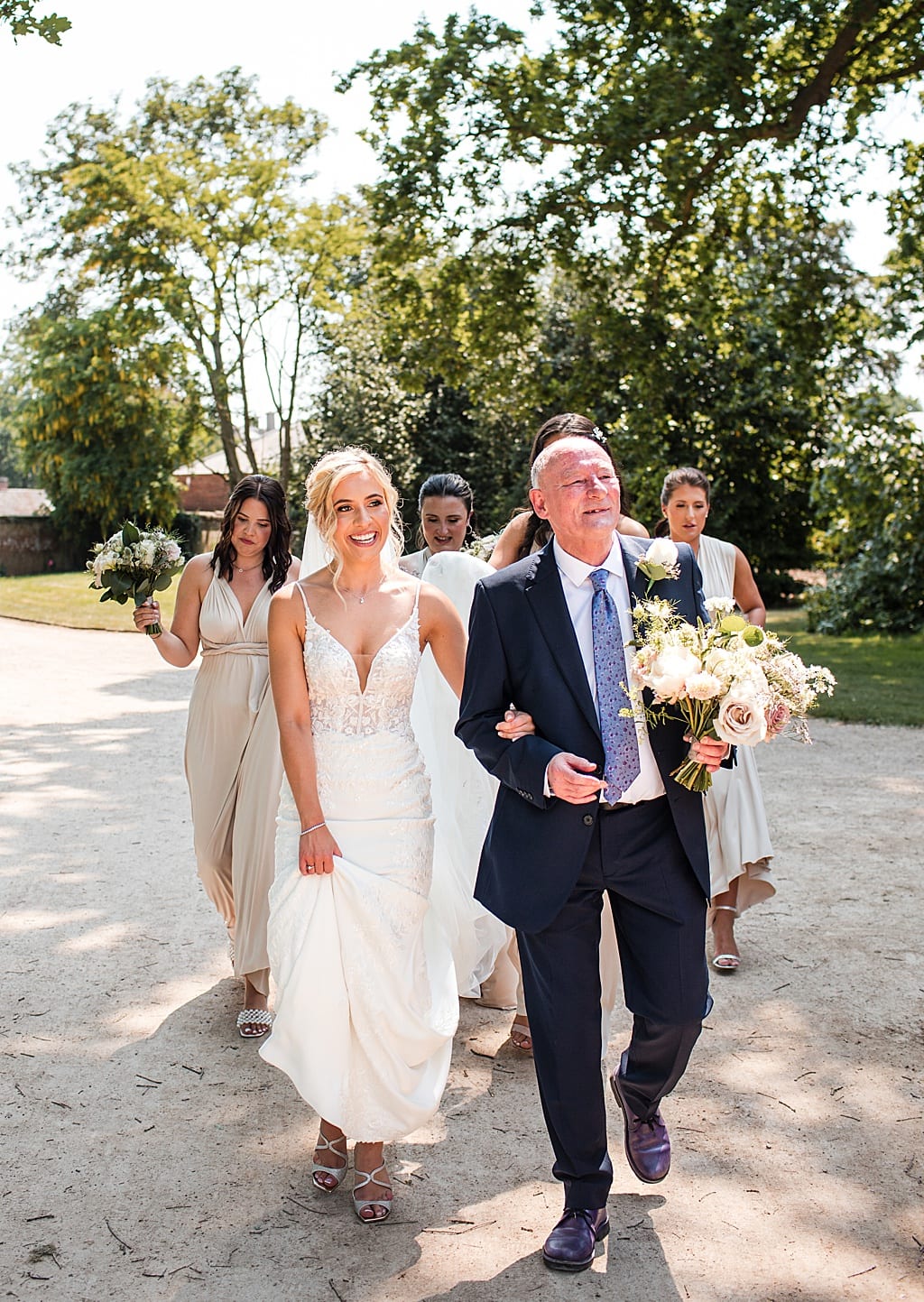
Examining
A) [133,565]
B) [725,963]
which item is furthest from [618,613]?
[133,565]

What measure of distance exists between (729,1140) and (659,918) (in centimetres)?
133

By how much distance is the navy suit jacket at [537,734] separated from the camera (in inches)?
153

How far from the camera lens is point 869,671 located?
19.8 m

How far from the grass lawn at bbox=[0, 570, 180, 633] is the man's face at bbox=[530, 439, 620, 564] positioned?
20.7 meters

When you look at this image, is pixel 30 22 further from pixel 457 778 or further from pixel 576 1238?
pixel 576 1238

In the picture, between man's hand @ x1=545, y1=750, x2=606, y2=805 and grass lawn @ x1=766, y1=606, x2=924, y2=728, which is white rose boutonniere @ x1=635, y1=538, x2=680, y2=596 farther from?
grass lawn @ x1=766, y1=606, x2=924, y2=728

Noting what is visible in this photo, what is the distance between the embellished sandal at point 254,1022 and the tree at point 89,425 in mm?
32963

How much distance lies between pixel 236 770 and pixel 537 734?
266 centimetres

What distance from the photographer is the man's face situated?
399 cm

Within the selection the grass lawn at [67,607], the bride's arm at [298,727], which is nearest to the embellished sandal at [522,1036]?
the bride's arm at [298,727]

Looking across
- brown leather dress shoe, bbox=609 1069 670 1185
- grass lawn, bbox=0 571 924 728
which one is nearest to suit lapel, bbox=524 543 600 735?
brown leather dress shoe, bbox=609 1069 670 1185

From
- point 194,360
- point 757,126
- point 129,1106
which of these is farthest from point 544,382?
point 129,1106

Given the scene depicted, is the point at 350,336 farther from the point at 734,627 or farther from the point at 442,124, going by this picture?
the point at 734,627

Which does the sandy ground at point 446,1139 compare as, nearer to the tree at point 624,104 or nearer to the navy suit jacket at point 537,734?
the navy suit jacket at point 537,734
